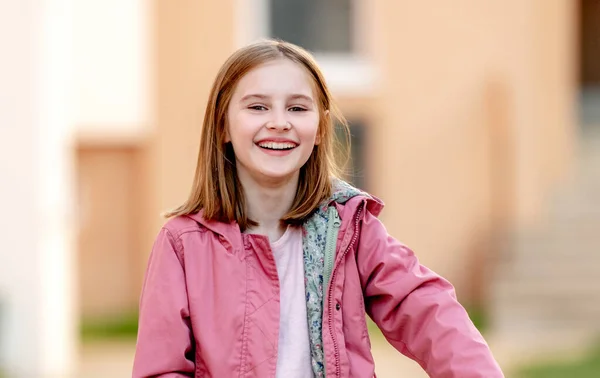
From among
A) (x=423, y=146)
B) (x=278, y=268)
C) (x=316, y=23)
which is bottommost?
(x=423, y=146)

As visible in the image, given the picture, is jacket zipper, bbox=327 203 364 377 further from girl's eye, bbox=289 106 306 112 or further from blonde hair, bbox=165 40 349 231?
girl's eye, bbox=289 106 306 112

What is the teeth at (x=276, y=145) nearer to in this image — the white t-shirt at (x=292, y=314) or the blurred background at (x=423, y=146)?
the white t-shirt at (x=292, y=314)

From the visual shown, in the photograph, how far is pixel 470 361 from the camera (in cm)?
256

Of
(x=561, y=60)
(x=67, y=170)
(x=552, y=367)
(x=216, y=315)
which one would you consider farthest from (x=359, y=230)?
(x=561, y=60)

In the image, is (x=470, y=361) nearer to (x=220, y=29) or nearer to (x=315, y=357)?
(x=315, y=357)

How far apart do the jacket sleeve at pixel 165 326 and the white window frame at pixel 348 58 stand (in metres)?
9.17

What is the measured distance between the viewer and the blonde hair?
2785 mm

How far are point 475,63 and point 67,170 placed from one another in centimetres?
438

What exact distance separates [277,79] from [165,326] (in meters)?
0.64

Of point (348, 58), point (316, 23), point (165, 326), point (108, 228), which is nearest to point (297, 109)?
point (165, 326)

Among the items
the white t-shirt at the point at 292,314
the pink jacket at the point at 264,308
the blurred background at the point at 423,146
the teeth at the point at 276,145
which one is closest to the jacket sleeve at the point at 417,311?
the pink jacket at the point at 264,308

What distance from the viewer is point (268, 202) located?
2.86m

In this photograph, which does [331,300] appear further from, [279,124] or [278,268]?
[279,124]

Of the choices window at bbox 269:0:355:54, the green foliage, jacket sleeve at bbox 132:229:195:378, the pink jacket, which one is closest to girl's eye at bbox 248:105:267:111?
the pink jacket
